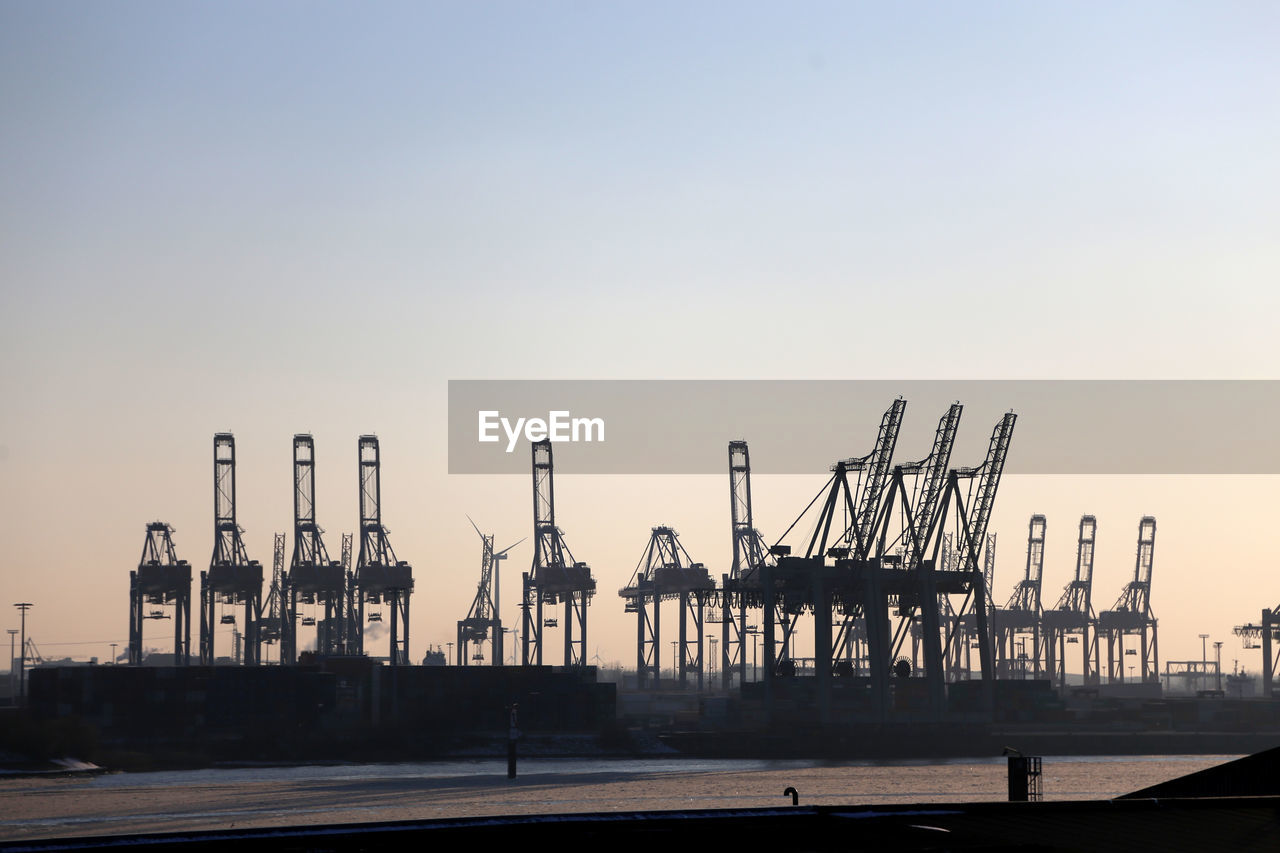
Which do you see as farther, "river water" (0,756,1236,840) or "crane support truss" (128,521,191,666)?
"crane support truss" (128,521,191,666)

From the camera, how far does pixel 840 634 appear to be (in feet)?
380

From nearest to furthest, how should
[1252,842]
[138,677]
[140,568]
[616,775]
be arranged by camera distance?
[1252,842], [616,775], [138,677], [140,568]

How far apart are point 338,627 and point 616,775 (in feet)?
214

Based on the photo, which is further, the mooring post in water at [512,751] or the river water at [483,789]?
the mooring post in water at [512,751]

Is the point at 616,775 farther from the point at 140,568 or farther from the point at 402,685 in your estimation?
the point at 140,568

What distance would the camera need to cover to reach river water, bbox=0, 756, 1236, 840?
64000mm

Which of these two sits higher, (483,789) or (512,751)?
(512,751)

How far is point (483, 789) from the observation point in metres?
80.8

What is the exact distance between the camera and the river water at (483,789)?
210 feet

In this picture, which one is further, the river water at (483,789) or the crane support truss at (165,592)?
Result: the crane support truss at (165,592)

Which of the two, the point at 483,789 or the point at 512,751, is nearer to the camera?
the point at 483,789

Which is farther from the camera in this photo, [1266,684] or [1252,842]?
[1266,684]

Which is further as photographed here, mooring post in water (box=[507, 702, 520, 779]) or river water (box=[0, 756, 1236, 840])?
mooring post in water (box=[507, 702, 520, 779])

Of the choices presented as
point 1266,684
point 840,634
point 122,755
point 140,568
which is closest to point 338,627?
point 140,568
